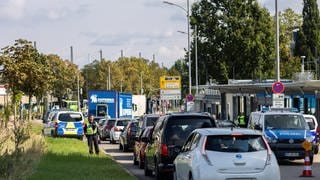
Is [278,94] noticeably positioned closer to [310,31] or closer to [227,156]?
[227,156]

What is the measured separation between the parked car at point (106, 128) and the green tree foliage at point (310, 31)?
42.1 metres

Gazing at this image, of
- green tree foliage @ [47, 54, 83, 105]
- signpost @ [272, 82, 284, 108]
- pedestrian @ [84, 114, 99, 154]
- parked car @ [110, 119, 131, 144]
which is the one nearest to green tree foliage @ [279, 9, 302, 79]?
green tree foliage @ [47, 54, 83, 105]

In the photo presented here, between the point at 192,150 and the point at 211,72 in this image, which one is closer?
the point at 192,150

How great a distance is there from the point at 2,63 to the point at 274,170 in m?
30.3

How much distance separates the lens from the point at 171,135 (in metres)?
18.9

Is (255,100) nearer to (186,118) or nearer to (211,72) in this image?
(211,72)

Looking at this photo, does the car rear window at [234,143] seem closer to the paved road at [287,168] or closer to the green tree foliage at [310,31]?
the paved road at [287,168]

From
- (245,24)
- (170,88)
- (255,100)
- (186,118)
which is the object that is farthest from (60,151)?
(245,24)

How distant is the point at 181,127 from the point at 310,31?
226ft

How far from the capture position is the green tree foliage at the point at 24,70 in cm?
4281

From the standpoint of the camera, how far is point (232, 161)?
14.3 m

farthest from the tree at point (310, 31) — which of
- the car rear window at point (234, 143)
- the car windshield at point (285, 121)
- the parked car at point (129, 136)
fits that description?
the car rear window at point (234, 143)

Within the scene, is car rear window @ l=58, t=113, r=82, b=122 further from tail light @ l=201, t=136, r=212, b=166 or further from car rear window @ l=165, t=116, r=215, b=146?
tail light @ l=201, t=136, r=212, b=166

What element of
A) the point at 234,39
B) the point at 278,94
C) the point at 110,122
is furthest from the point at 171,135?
the point at 234,39
